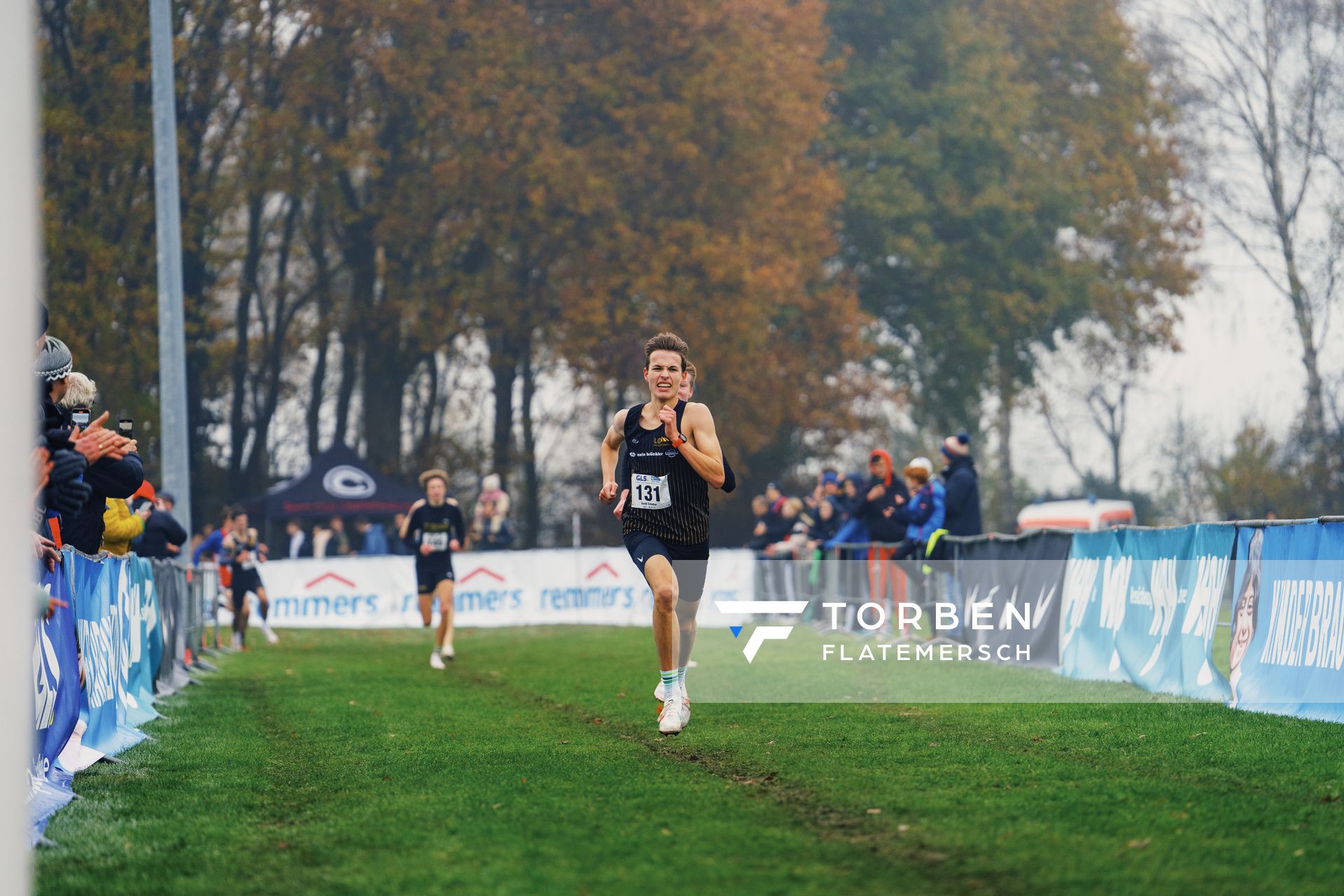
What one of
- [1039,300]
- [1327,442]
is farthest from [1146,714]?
[1039,300]

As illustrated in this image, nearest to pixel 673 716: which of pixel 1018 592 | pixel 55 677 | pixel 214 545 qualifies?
pixel 55 677

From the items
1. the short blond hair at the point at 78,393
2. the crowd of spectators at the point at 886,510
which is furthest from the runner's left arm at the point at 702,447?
the crowd of spectators at the point at 886,510

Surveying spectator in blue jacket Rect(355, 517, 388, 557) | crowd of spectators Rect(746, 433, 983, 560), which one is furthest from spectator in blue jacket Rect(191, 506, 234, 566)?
crowd of spectators Rect(746, 433, 983, 560)

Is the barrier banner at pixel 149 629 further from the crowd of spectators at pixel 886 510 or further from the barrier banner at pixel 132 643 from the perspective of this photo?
the crowd of spectators at pixel 886 510

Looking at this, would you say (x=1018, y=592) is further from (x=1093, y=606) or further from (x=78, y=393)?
(x=78, y=393)

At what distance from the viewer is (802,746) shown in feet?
28.8

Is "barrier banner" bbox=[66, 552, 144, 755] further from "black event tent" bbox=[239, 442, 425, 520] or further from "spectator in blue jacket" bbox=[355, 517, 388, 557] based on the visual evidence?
"black event tent" bbox=[239, 442, 425, 520]

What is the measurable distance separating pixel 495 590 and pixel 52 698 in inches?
882

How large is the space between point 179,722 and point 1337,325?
32070 millimetres

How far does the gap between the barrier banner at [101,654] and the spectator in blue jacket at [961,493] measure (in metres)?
8.96

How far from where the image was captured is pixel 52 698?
7.96m

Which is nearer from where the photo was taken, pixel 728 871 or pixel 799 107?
pixel 728 871

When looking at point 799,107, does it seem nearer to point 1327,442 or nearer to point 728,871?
point 1327,442

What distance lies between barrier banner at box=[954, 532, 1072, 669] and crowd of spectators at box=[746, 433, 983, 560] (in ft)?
2.17
